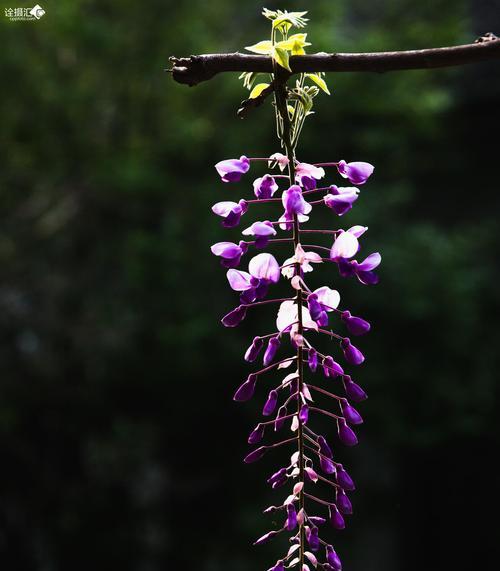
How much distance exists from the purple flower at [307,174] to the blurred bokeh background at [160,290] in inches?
129

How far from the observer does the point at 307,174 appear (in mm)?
650

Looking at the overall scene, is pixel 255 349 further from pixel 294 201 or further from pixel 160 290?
pixel 160 290

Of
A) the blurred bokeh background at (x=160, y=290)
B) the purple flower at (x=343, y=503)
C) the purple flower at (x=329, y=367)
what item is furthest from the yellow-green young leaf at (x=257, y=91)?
the blurred bokeh background at (x=160, y=290)

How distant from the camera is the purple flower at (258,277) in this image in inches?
24.3

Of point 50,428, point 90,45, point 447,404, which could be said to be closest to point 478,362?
point 447,404

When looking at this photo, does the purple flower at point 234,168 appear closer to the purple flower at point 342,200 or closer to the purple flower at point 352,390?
the purple flower at point 342,200

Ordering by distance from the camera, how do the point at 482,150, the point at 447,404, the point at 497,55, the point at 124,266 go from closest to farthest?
the point at 497,55 < the point at 124,266 < the point at 447,404 < the point at 482,150

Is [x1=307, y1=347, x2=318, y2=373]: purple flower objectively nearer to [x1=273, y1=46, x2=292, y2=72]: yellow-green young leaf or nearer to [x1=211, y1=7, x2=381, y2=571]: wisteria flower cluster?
[x1=211, y1=7, x2=381, y2=571]: wisteria flower cluster

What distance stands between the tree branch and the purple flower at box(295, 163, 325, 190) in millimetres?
81

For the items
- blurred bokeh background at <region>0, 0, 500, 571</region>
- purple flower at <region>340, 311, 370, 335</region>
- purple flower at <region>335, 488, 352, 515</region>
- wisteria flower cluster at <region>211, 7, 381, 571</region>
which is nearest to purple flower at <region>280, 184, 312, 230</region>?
wisteria flower cluster at <region>211, 7, 381, 571</region>

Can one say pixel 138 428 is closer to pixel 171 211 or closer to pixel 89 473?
pixel 89 473

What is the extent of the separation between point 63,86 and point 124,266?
1.06 metres

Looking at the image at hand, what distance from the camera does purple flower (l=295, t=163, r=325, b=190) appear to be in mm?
641

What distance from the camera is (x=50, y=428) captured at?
165 inches
